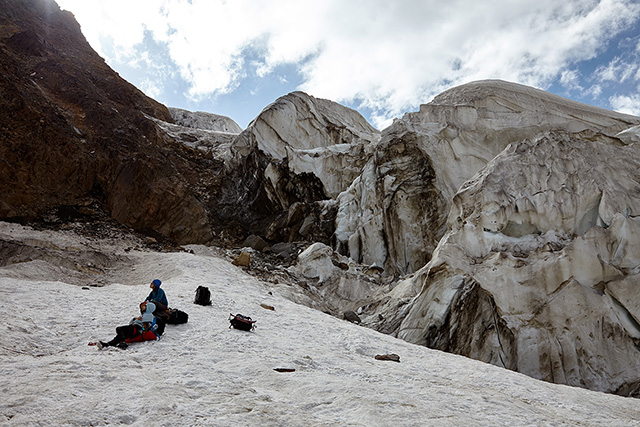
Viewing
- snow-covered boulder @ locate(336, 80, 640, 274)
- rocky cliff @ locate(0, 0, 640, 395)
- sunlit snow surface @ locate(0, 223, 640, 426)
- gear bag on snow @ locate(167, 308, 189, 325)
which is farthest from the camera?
snow-covered boulder @ locate(336, 80, 640, 274)

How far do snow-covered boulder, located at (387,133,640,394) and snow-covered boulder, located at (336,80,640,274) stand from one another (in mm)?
5571

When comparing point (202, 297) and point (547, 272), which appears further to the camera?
point (547, 272)

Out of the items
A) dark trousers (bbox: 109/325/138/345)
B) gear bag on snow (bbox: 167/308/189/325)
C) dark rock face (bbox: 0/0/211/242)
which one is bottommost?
dark trousers (bbox: 109/325/138/345)

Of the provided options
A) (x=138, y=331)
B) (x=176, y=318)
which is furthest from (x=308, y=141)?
(x=138, y=331)

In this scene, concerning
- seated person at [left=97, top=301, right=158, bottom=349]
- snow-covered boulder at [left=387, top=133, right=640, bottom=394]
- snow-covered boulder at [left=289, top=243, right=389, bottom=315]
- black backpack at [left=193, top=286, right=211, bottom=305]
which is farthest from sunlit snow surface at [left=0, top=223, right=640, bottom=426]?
snow-covered boulder at [left=289, top=243, right=389, bottom=315]

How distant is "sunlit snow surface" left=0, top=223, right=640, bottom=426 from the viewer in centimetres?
317

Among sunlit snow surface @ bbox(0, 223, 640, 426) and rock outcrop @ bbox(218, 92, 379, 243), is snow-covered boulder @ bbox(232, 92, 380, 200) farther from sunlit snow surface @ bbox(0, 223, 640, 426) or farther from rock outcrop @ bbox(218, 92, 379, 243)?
sunlit snow surface @ bbox(0, 223, 640, 426)

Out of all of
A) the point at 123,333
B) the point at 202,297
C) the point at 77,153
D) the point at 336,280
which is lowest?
the point at 123,333

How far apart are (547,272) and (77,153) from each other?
21.7 m

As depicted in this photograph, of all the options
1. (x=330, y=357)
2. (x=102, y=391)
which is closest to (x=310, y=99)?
(x=330, y=357)

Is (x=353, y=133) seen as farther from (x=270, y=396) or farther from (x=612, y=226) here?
(x=270, y=396)

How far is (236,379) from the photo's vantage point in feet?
13.4

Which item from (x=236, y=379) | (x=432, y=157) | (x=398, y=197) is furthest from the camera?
(x=398, y=197)

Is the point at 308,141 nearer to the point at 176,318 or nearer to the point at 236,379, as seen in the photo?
the point at 176,318
